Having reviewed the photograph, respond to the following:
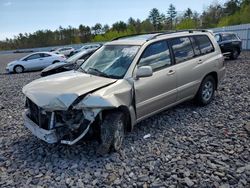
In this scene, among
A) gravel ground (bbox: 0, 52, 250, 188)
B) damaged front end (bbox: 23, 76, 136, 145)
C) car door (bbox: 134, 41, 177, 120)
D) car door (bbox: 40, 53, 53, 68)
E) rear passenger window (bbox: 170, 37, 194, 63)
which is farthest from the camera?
car door (bbox: 40, 53, 53, 68)

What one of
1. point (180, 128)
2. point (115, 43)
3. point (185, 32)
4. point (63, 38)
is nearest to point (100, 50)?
point (115, 43)

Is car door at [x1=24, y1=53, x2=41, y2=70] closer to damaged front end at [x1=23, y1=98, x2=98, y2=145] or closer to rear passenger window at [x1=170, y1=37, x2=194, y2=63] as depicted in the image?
rear passenger window at [x1=170, y1=37, x2=194, y2=63]

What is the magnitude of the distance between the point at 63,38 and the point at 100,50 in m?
73.2

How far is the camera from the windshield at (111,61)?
4.32 meters

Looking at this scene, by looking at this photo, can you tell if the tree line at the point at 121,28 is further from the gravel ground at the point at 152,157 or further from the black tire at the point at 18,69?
the gravel ground at the point at 152,157

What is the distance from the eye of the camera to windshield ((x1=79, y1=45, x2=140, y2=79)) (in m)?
4.32

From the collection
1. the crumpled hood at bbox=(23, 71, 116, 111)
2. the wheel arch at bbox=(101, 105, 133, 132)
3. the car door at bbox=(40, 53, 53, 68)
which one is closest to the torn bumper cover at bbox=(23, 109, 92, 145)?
the crumpled hood at bbox=(23, 71, 116, 111)

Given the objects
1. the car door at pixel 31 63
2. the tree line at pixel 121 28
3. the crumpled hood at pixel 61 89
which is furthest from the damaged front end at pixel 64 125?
the tree line at pixel 121 28

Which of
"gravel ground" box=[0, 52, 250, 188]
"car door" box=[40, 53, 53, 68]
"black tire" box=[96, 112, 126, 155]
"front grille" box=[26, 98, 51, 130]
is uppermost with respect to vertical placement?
"car door" box=[40, 53, 53, 68]

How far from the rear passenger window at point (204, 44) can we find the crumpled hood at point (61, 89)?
275 centimetres

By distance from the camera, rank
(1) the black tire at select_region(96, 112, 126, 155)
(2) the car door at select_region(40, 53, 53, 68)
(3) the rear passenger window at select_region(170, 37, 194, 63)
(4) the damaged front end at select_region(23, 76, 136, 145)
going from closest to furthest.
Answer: (4) the damaged front end at select_region(23, 76, 136, 145) → (1) the black tire at select_region(96, 112, 126, 155) → (3) the rear passenger window at select_region(170, 37, 194, 63) → (2) the car door at select_region(40, 53, 53, 68)

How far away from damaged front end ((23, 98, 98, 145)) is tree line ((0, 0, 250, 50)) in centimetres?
5942

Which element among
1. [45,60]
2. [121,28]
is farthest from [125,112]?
[121,28]

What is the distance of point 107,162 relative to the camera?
3.73 metres
